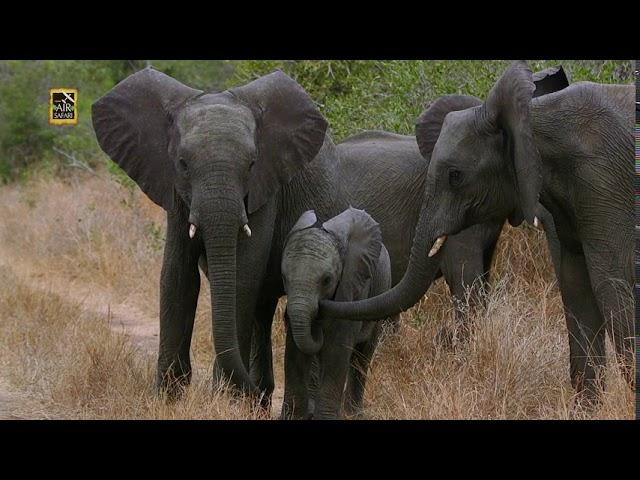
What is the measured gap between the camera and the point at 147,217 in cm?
1402

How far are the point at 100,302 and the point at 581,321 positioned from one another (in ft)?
19.4

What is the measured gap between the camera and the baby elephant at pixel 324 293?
642 cm

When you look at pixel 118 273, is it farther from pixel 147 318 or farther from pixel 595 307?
pixel 595 307

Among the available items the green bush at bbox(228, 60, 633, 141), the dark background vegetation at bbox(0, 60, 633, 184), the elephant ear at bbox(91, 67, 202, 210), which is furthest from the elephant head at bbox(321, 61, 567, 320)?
A: the green bush at bbox(228, 60, 633, 141)

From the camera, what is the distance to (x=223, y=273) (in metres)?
6.30

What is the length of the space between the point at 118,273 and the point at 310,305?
619cm

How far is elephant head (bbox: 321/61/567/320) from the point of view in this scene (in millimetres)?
6105

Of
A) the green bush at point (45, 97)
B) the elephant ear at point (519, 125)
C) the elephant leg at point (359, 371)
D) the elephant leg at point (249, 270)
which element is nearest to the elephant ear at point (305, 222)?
the elephant leg at point (249, 270)

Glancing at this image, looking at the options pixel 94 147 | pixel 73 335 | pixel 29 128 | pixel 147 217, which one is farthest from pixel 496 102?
pixel 29 128

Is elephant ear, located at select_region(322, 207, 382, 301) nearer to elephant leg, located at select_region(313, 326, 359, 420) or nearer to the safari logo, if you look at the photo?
elephant leg, located at select_region(313, 326, 359, 420)

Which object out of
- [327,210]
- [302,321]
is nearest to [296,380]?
[302,321]

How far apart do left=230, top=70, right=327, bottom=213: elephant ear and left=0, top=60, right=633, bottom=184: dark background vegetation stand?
0.42m

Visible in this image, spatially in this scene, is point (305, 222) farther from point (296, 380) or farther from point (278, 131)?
point (296, 380)

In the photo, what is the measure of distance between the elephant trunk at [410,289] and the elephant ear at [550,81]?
3.59 feet
